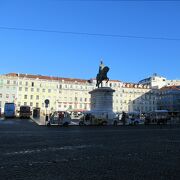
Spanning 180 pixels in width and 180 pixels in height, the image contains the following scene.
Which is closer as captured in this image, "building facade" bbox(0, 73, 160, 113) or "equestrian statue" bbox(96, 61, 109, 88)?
"equestrian statue" bbox(96, 61, 109, 88)

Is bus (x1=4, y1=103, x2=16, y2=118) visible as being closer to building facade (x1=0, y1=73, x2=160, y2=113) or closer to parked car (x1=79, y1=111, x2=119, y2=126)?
parked car (x1=79, y1=111, x2=119, y2=126)

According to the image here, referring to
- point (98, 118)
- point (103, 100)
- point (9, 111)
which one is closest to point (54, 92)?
point (9, 111)

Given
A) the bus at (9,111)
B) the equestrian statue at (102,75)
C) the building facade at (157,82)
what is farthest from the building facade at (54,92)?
the equestrian statue at (102,75)

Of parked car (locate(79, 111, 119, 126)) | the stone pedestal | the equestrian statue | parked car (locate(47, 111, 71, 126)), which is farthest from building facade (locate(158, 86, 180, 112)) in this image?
parked car (locate(47, 111, 71, 126))

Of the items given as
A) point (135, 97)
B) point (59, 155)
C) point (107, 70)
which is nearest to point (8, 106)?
point (107, 70)

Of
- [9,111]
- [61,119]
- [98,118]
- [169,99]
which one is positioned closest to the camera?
[61,119]

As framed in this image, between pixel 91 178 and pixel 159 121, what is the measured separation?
48.8 m

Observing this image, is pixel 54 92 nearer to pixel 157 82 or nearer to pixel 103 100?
pixel 157 82

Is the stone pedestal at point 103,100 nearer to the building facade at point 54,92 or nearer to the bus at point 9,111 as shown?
the bus at point 9,111

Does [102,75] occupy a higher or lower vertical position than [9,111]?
higher

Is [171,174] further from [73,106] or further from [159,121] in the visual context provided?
[73,106]

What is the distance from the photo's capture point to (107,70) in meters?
46.7

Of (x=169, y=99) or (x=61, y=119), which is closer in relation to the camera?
(x=61, y=119)

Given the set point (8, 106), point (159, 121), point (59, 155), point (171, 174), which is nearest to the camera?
point (171, 174)
